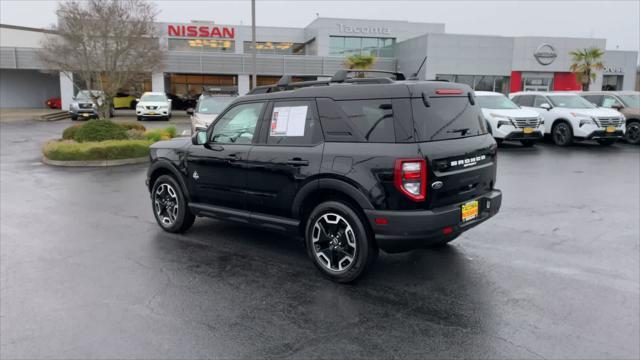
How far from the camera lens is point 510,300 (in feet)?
14.5

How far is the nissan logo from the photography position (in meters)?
38.5

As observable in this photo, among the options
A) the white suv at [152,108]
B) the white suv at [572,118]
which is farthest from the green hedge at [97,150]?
the white suv at [152,108]

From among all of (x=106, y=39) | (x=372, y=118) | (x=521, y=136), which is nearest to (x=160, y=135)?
(x=106, y=39)

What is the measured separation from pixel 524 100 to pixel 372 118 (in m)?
15.1

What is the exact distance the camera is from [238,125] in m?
5.72

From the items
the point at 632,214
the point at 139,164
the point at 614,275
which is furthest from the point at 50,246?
the point at 632,214

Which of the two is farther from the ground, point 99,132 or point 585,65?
point 585,65

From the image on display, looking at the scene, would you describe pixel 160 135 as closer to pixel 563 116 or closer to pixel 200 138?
pixel 200 138

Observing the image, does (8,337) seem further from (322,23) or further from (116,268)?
(322,23)

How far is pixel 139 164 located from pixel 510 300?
35.8ft

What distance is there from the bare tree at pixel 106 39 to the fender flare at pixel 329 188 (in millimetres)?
14930

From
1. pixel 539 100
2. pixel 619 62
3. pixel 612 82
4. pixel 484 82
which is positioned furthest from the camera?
pixel 612 82

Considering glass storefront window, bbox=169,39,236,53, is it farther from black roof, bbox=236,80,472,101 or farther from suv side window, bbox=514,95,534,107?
black roof, bbox=236,80,472,101

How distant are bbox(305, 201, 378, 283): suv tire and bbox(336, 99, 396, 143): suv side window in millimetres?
722
